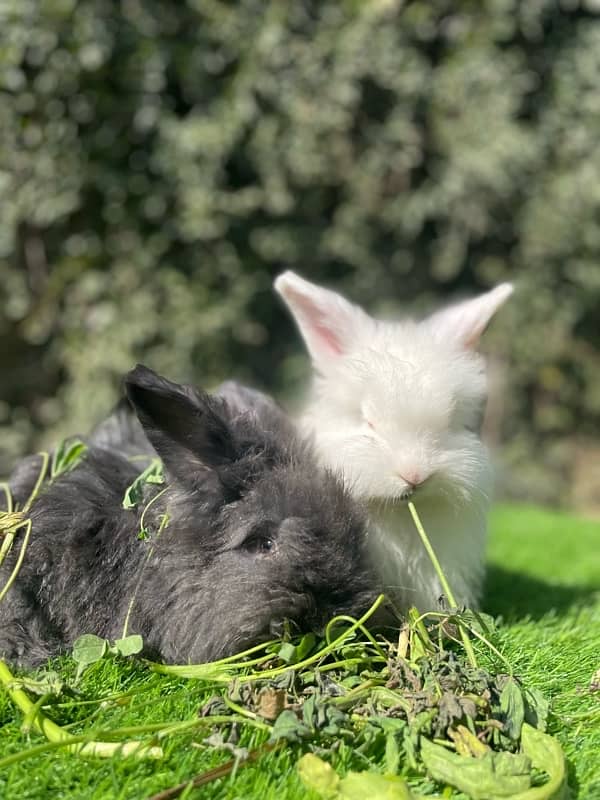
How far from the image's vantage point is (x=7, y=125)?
19.6 feet

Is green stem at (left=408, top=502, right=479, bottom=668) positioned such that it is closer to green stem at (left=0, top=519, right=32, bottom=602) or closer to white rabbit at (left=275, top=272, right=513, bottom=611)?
white rabbit at (left=275, top=272, right=513, bottom=611)

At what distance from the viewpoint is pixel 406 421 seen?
2.56 m

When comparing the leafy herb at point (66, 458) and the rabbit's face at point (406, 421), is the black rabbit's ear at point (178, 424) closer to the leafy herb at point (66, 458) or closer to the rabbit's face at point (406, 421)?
the rabbit's face at point (406, 421)

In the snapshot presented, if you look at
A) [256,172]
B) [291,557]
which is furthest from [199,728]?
[256,172]

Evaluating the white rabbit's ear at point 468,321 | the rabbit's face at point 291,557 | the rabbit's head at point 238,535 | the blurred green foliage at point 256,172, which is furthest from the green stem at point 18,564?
the blurred green foliage at point 256,172

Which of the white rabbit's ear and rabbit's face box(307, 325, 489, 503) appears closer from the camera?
rabbit's face box(307, 325, 489, 503)

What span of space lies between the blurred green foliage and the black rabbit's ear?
14.4 ft

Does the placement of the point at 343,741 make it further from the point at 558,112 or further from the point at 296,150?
the point at 558,112

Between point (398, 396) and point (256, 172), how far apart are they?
15.9 ft

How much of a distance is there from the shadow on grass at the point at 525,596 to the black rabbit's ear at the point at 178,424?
4.76 ft

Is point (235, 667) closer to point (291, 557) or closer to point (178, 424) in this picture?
point (291, 557)

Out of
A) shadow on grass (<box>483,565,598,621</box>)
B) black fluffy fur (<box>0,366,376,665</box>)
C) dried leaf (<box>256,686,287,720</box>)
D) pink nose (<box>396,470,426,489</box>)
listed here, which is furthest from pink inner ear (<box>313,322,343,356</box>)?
dried leaf (<box>256,686,287,720</box>)

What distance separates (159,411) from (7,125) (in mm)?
4551

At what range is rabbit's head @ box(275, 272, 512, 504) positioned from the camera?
2.51 m
